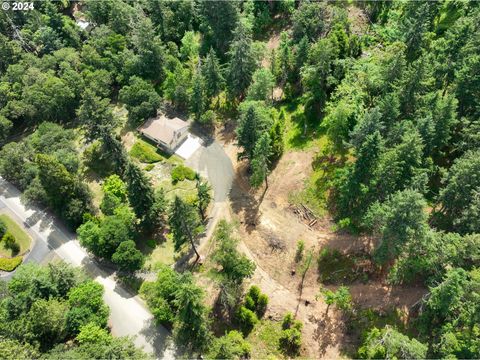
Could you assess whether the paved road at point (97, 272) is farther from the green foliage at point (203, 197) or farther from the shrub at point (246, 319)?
the green foliage at point (203, 197)

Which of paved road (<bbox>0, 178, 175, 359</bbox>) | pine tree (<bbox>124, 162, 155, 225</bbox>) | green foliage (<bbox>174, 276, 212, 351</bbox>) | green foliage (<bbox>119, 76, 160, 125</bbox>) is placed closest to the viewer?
green foliage (<bbox>174, 276, 212, 351</bbox>)

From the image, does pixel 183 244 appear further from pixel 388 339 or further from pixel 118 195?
pixel 388 339

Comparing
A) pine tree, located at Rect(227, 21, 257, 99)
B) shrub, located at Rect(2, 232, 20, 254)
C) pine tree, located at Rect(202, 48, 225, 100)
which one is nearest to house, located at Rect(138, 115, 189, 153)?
pine tree, located at Rect(202, 48, 225, 100)

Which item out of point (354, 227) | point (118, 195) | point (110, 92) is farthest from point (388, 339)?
point (110, 92)

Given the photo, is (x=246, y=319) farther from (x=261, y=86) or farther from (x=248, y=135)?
(x=261, y=86)

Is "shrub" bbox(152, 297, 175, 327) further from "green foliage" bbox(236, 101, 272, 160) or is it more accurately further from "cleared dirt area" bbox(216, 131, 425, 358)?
"green foliage" bbox(236, 101, 272, 160)

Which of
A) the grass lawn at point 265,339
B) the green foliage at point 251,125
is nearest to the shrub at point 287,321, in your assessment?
the grass lawn at point 265,339

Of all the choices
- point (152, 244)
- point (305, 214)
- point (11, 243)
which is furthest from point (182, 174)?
point (11, 243)
